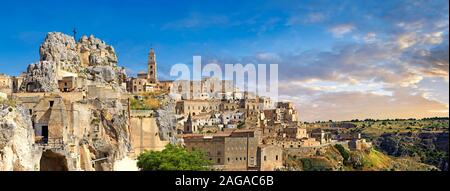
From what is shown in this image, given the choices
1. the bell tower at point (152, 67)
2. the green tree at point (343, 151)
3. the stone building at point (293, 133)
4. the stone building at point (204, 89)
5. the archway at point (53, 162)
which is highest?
the bell tower at point (152, 67)

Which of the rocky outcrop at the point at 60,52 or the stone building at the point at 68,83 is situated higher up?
the rocky outcrop at the point at 60,52

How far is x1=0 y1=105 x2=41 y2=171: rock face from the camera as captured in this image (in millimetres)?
24203

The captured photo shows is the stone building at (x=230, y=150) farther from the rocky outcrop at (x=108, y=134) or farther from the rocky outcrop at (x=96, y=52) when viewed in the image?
the rocky outcrop at (x=96, y=52)

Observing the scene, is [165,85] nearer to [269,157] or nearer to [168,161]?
[269,157]

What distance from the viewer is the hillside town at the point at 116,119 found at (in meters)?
29.3

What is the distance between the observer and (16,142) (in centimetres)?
2503

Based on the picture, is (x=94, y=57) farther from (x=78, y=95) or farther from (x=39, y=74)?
(x=78, y=95)

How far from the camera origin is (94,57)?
5581 cm

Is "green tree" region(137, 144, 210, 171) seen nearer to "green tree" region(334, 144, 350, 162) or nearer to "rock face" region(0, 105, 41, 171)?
"rock face" region(0, 105, 41, 171)

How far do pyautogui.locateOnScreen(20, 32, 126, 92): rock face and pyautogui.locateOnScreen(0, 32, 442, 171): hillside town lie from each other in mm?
95

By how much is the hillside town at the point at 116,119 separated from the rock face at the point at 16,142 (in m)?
0.04

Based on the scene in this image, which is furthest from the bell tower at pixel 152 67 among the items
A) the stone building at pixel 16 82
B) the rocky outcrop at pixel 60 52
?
the stone building at pixel 16 82
